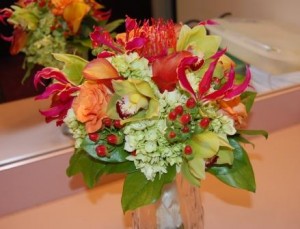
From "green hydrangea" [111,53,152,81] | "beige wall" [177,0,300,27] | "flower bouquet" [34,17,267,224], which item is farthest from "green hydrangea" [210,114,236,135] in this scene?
"beige wall" [177,0,300,27]

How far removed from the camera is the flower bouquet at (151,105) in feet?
1.62

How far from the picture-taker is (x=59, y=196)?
0.96 metres

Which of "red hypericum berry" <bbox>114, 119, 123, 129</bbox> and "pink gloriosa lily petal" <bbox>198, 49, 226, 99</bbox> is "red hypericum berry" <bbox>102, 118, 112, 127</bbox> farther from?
"pink gloriosa lily petal" <bbox>198, 49, 226, 99</bbox>

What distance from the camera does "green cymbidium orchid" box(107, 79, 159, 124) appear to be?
49 centimetres

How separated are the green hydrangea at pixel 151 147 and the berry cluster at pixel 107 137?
15mm

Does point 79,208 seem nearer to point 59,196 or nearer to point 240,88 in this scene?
point 59,196

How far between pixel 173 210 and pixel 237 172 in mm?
137

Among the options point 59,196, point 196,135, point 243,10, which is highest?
point 196,135

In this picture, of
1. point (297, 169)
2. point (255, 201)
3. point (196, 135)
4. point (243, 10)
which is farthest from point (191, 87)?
point (243, 10)

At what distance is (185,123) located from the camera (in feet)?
1.62

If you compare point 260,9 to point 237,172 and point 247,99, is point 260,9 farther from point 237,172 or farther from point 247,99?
point 237,172

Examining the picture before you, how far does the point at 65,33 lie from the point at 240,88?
56cm

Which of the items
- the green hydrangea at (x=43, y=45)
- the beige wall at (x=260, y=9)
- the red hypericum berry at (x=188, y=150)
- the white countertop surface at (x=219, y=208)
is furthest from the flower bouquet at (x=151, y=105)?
the beige wall at (x=260, y=9)

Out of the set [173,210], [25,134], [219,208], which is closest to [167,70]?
[173,210]
